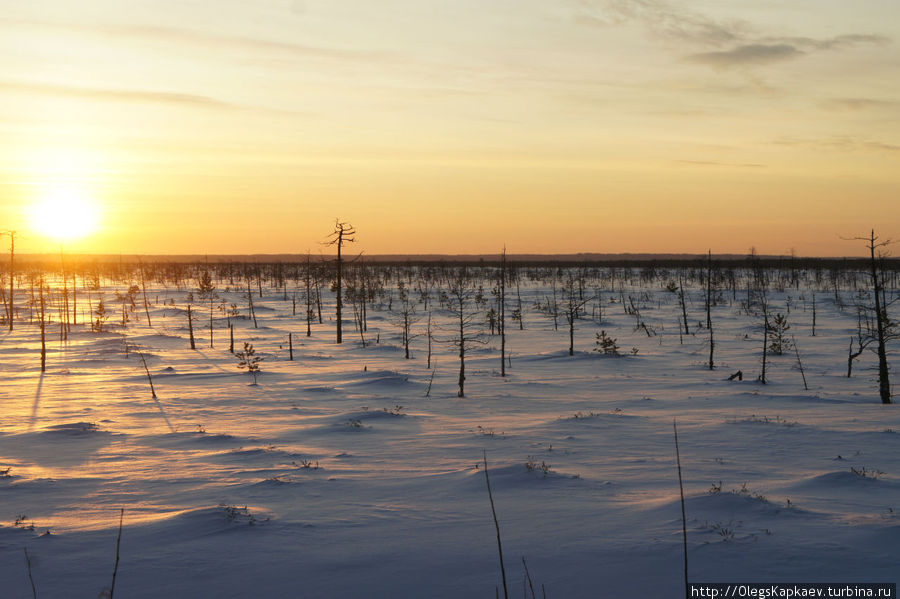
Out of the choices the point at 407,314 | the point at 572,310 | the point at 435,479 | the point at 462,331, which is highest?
the point at 572,310

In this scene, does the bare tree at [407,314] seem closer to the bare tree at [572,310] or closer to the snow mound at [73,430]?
the bare tree at [572,310]

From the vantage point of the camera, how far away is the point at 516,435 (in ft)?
40.4

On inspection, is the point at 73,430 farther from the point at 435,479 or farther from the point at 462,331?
the point at 462,331

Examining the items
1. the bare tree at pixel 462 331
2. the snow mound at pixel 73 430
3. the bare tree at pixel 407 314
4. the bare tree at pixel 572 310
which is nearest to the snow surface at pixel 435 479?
the snow mound at pixel 73 430

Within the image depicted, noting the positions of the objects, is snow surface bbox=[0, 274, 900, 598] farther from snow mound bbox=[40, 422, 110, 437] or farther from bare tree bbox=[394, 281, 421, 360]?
bare tree bbox=[394, 281, 421, 360]

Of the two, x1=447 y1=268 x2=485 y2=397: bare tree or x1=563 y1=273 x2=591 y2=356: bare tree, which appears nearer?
x1=447 y1=268 x2=485 y2=397: bare tree

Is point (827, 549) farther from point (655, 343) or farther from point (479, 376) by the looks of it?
point (655, 343)

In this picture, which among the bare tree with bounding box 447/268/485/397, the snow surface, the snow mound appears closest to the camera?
the snow surface

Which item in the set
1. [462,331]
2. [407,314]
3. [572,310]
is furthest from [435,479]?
[407,314]

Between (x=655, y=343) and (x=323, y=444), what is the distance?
17.6m

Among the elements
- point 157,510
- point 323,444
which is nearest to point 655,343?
point 323,444

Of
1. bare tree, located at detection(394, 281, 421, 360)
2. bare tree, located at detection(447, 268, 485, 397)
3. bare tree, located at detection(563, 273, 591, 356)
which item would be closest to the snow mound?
bare tree, located at detection(447, 268, 485, 397)

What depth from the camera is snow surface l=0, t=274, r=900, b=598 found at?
6484 mm

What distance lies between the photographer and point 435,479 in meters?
9.53
